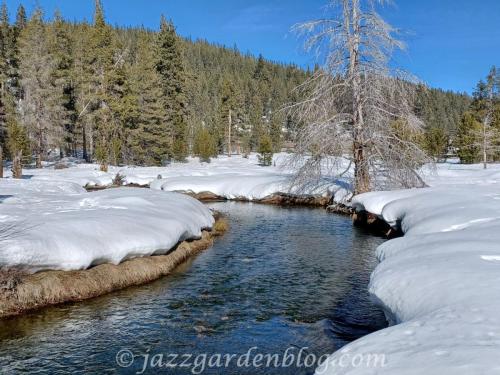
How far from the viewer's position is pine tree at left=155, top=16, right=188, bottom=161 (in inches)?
2234

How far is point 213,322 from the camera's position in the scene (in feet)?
28.4

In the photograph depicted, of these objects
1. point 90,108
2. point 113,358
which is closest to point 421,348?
point 113,358

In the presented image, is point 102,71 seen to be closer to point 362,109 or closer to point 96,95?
point 96,95

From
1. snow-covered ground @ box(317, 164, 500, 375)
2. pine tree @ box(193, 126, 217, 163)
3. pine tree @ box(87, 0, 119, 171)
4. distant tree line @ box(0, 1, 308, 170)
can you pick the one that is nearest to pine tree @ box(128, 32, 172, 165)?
distant tree line @ box(0, 1, 308, 170)

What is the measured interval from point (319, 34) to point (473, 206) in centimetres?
1161

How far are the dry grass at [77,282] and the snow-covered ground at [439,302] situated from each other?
5.78 meters

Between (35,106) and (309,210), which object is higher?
(35,106)

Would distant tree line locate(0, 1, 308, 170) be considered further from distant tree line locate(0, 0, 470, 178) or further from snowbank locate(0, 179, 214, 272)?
snowbank locate(0, 179, 214, 272)

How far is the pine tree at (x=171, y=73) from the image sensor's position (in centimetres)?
5675

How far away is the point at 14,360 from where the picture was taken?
22.8ft

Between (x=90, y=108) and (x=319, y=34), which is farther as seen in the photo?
(x=90, y=108)

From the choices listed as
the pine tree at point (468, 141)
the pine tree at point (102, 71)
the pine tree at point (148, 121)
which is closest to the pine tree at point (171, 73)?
the pine tree at point (148, 121)

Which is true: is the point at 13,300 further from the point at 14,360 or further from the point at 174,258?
the point at 174,258

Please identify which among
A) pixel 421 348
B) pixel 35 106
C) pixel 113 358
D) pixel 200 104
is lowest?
pixel 113 358
